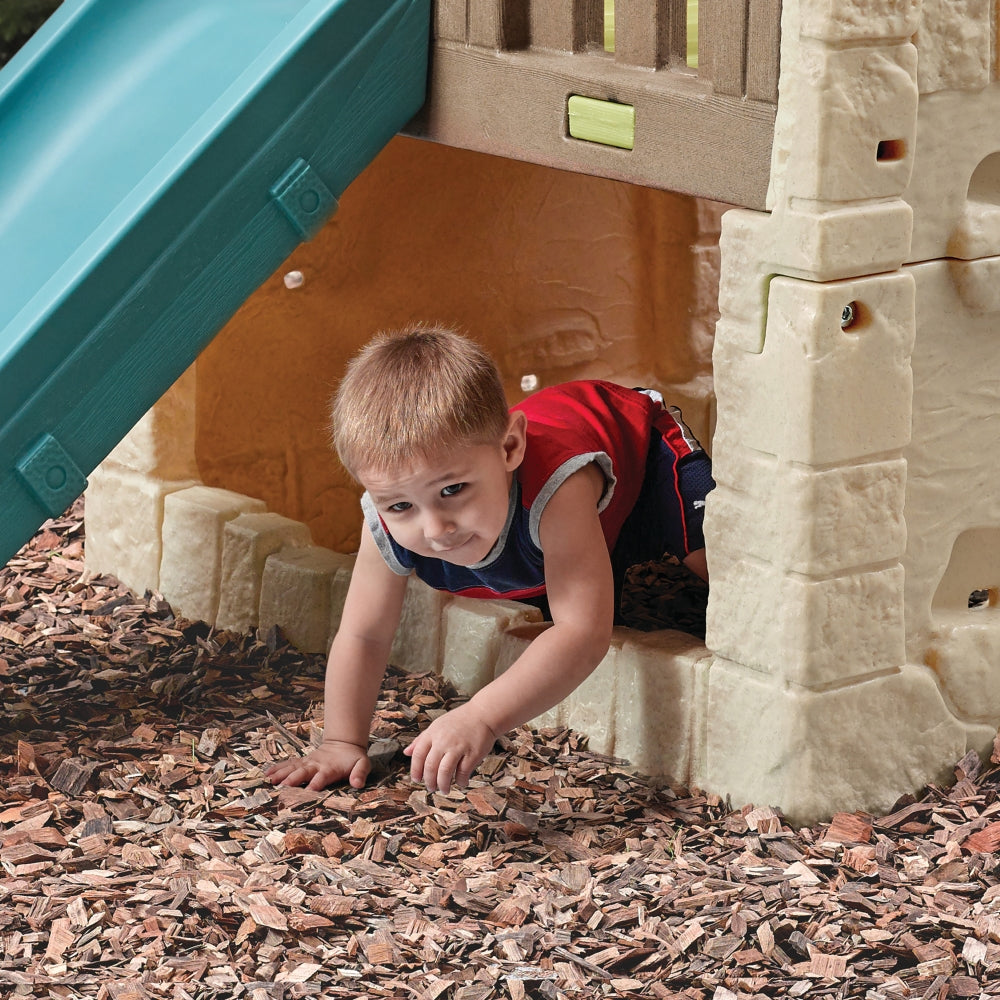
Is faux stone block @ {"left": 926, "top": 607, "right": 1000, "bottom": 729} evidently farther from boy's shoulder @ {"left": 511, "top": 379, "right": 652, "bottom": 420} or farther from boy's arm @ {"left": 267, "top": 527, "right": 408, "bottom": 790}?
boy's arm @ {"left": 267, "top": 527, "right": 408, "bottom": 790}

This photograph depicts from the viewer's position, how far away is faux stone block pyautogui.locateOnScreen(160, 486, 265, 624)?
12.5ft

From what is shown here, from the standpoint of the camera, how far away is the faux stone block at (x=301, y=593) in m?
3.62

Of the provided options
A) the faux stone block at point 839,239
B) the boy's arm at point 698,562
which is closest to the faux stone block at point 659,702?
the boy's arm at point 698,562

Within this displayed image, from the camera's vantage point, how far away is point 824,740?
9.10 feet

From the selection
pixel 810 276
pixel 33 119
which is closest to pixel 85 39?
pixel 33 119

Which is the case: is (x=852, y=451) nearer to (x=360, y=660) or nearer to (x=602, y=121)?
(x=602, y=121)

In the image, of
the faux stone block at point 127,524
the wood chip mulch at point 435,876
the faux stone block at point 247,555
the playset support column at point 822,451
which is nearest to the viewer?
the wood chip mulch at point 435,876

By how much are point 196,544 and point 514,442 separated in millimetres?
1236

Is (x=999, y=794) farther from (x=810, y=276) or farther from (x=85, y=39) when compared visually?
(x=85, y=39)

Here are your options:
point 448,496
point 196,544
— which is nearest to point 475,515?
point 448,496

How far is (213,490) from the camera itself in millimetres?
3936

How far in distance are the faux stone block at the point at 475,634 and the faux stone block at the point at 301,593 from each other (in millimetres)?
348

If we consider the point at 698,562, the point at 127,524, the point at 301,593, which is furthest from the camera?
the point at 127,524

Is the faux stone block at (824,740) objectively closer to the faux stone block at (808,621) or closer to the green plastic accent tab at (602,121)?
the faux stone block at (808,621)
